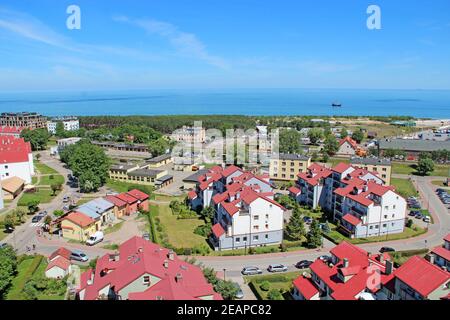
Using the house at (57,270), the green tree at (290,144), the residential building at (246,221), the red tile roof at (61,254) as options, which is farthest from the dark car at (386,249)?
the green tree at (290,144)

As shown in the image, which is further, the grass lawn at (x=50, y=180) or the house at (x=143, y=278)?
the grass lawn at (x=50, y=180)

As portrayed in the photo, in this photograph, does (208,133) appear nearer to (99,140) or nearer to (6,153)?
(99,140)

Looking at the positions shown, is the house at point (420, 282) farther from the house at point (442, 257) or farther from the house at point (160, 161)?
the house at point (160, 161)

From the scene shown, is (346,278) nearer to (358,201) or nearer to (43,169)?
(358,201)

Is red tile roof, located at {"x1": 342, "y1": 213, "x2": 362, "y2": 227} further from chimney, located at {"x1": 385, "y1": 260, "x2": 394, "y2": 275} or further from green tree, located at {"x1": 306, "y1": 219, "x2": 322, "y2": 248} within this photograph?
chimney, located at {"x1": 385, "y1": 260, "x2": 394, "y2": 275}

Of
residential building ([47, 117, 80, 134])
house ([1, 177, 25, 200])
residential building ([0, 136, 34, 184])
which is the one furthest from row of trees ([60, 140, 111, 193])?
residential building ([47, 117, 80, 134])
